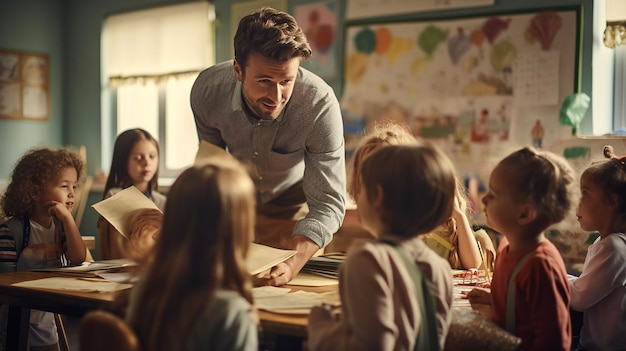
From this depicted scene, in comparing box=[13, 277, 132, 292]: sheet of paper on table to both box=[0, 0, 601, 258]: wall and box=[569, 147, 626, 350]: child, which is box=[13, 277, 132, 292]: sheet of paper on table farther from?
box=[0, 0, 601, 258]: wall

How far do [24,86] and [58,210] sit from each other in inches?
160

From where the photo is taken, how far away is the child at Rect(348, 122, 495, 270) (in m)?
2.32

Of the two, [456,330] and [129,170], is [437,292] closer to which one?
[456,330]

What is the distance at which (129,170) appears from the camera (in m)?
3.71

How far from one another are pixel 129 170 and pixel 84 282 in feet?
6.42

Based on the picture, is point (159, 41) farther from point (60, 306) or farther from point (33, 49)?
point (60, 306)

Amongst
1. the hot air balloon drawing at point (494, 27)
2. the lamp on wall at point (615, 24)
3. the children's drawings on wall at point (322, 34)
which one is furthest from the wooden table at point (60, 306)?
the children's drawings on wall at point (322, 34)

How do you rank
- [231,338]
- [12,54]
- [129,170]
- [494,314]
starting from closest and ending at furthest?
[231,338] < [494,314] < [129,170] < [12,54]

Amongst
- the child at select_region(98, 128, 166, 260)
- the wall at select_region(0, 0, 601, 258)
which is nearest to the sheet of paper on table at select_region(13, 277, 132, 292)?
the child at select_region(98, 128, 166, 260)

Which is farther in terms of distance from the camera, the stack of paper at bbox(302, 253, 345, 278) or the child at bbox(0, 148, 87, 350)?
the child at bbox(0, 148, 87, 350)

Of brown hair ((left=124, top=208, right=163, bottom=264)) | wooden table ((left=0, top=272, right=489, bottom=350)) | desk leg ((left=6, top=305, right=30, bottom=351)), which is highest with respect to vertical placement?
brown hair ((left=124, top=208, right=163, bottom=264))

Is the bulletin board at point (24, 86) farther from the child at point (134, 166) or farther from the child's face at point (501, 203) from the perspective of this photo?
the child's face at point (501, 203)

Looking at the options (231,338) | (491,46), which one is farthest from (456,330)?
(491,46)

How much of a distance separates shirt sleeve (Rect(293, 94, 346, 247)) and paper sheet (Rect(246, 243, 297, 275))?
19cm
